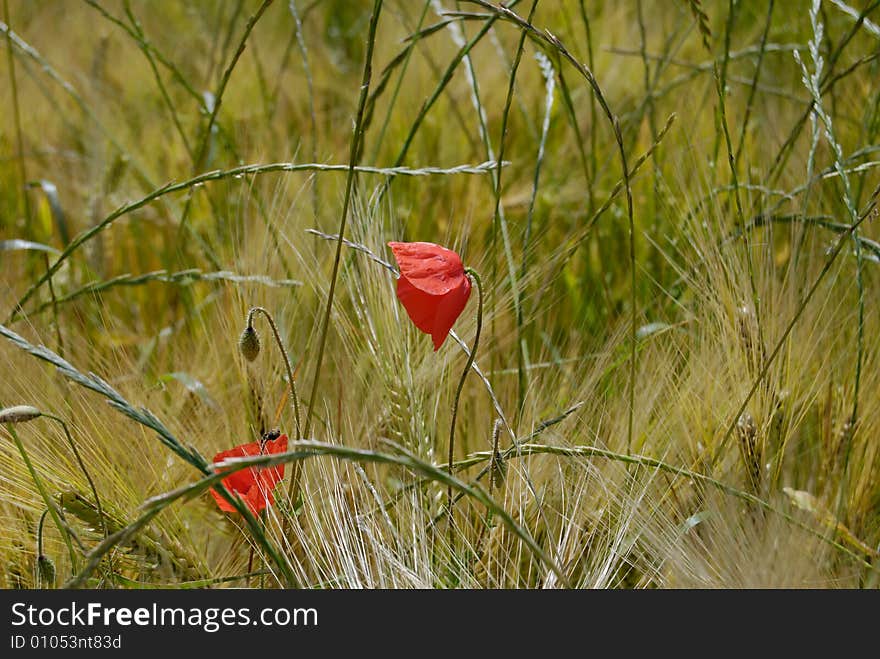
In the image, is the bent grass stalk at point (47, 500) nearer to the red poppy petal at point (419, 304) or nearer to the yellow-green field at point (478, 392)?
the yellow-green field at point (478, 392)

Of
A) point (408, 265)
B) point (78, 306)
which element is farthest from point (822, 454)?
point (78, 306)

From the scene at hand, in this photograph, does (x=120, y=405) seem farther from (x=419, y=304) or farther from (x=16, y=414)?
(x=419, y=304)

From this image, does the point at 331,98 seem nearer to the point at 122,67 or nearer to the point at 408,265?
the point at 122,67

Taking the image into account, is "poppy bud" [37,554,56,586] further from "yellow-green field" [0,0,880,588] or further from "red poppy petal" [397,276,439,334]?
"red poppy petal" [397,276,439,334]

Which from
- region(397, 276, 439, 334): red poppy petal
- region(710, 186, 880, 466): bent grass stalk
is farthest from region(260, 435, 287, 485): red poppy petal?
region(710, 186, 880, 466): bent grass stalk

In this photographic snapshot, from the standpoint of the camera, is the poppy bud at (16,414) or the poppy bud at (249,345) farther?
the poppy bud at (249,345)

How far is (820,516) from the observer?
76cm

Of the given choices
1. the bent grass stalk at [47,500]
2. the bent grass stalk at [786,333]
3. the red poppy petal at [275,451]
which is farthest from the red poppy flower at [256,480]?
the bent grass stalk at [786,333]

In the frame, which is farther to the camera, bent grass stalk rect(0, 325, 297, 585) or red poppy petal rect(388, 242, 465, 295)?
red poppy petal rect(388, 242, 465, 295)

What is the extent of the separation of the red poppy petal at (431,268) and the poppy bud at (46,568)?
0.32 m

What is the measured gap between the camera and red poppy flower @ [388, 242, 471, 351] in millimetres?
717

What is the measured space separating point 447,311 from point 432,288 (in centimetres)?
2

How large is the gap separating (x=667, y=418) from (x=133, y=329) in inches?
30.1

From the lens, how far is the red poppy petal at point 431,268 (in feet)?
2.35
